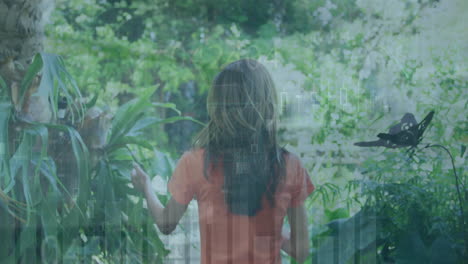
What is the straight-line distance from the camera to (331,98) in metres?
1.28

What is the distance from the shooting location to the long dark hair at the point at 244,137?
3.98 ft

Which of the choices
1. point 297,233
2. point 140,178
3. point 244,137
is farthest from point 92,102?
point 297,233

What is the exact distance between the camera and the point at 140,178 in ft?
4.16

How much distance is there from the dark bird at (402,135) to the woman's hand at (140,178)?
0.64 m

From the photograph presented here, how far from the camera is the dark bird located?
51.0 inches

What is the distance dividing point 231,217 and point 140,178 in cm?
29

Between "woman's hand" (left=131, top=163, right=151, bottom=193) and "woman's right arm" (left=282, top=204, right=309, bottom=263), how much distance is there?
17.0 inches

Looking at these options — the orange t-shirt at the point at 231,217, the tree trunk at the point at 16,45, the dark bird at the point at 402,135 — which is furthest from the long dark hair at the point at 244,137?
the tree trunk at the point at 16,45

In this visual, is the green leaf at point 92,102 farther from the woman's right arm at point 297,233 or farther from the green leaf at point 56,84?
the woman's right arm at point 297,233

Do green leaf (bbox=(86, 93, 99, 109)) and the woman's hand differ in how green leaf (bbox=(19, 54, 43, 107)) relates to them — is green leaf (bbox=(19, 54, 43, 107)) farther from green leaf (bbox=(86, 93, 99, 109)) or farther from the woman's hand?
the woman's hand

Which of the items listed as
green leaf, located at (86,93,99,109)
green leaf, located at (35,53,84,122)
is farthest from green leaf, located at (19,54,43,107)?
green leaf, located at (86,93,99,109)

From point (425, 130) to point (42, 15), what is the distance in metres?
1.21

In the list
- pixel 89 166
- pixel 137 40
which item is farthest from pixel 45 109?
pixel 137 40

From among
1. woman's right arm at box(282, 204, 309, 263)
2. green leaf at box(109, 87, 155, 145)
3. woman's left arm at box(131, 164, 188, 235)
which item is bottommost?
woman's right arm at box(282, 204, 309, 263)
